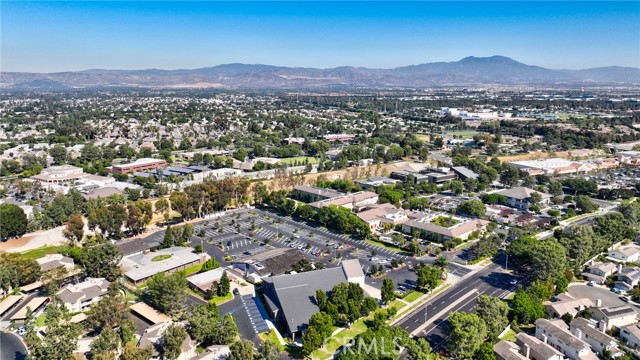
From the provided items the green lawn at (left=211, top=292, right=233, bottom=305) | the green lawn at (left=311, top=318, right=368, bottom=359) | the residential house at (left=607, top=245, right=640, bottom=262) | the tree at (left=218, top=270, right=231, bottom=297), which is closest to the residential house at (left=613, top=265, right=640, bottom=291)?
the residential house at (left=607, top=245, right=640, bottom=262)

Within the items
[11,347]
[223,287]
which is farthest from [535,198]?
[11,347]

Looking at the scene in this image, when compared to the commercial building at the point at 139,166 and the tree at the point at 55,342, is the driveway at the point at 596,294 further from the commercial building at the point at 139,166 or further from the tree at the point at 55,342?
the commercial building at the point at 139,166

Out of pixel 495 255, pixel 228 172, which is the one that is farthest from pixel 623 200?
pixel 228 172

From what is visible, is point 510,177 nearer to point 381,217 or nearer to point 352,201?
point 352,201

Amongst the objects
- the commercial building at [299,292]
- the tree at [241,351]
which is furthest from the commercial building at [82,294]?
the tree at [241,351]

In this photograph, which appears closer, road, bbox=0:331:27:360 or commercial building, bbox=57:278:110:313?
road, bbox=0:331:27:360

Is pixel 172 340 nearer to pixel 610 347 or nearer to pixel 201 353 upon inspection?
pixel 201 353

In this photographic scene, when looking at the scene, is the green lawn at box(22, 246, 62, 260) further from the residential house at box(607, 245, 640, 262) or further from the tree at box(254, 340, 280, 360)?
the residential house at box(607, 245, 640, 262)
